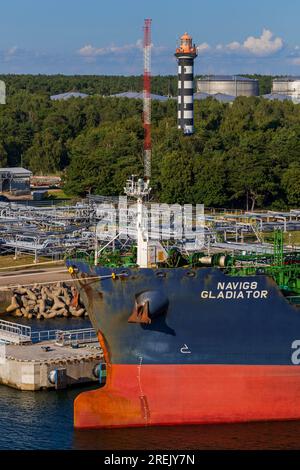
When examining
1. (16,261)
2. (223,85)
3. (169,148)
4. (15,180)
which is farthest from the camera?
(223,85)

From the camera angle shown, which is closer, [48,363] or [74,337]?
[48,363]

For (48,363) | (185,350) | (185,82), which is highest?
(185,82)

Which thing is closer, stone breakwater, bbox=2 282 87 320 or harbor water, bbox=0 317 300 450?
harbor water, bbox=0 317 300 450

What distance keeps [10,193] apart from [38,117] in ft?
110

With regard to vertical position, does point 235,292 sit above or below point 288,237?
above

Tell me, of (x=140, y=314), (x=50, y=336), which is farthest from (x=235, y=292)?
(x=50, y=336)

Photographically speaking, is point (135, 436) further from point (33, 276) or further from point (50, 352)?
point (33, 276)

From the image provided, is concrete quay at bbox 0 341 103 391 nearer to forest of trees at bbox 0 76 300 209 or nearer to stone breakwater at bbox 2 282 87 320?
stone breakwater at bbox 2 282 87 320

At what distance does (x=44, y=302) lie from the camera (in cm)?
4681

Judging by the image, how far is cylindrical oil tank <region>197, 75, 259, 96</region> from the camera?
508ft

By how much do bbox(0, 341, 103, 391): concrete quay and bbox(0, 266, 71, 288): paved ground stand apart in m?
14.6

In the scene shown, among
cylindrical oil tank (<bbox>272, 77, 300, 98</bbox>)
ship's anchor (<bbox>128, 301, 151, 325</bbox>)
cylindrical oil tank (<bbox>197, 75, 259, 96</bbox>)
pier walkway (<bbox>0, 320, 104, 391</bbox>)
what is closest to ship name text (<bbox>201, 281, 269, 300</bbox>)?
ship's anchor (<bbox>128, 301, 151, 325</bbox>)

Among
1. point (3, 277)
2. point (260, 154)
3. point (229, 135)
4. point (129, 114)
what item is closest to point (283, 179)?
point (260, 154)

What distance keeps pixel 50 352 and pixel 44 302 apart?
10.5 meters
